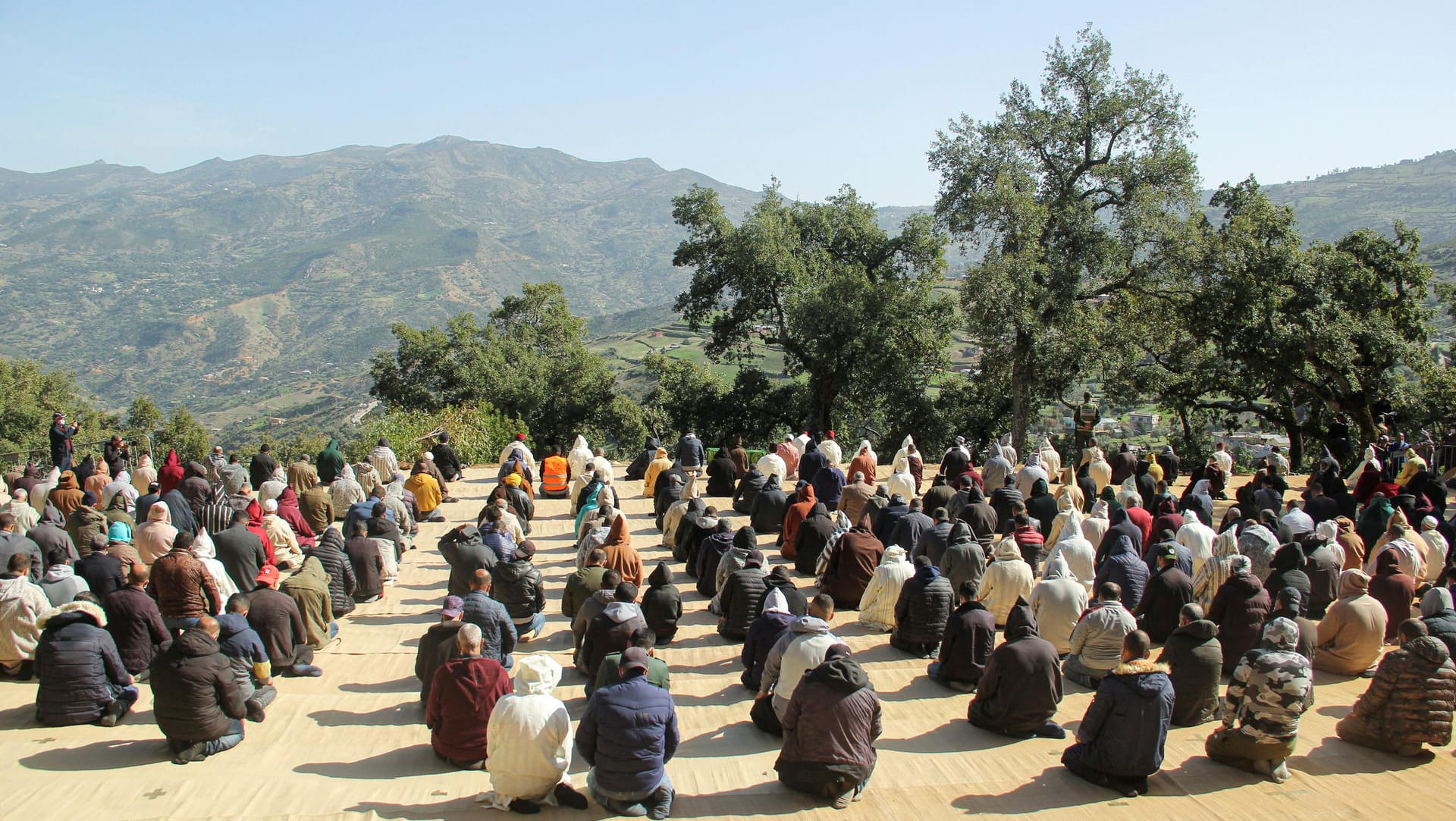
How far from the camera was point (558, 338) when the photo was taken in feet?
150

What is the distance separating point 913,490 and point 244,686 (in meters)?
12.2

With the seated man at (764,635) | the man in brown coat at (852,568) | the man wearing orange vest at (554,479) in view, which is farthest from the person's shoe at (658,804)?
the man wearing orange vest at (554,479)

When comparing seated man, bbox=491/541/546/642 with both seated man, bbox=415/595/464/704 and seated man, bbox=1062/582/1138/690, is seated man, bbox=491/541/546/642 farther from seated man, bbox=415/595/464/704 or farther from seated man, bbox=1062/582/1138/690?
seated man, bbox=1062/582/1138/690

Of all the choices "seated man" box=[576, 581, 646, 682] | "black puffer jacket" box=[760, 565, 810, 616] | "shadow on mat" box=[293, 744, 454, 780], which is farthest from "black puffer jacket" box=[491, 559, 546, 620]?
"shadow on mat" box=[293, 744, 454, 780]

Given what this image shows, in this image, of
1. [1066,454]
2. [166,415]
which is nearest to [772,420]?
[1066,454]

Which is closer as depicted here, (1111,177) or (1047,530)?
(1047,530)

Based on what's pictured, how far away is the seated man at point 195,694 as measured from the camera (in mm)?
7383

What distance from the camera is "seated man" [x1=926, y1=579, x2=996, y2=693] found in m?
8.94

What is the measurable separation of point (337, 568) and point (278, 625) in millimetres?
2226

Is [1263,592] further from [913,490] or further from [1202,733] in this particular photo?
[913,490]

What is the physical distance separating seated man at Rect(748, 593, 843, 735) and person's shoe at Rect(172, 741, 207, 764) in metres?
4.31

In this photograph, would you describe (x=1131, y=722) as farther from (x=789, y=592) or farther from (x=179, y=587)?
(x=179, y=587)

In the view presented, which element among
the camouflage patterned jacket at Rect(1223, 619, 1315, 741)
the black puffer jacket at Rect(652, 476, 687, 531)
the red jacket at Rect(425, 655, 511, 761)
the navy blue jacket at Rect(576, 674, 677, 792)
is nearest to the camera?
the navy blue jacket at Rect(576, 674, 677, 792)

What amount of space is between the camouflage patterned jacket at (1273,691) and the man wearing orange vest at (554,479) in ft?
46.2
